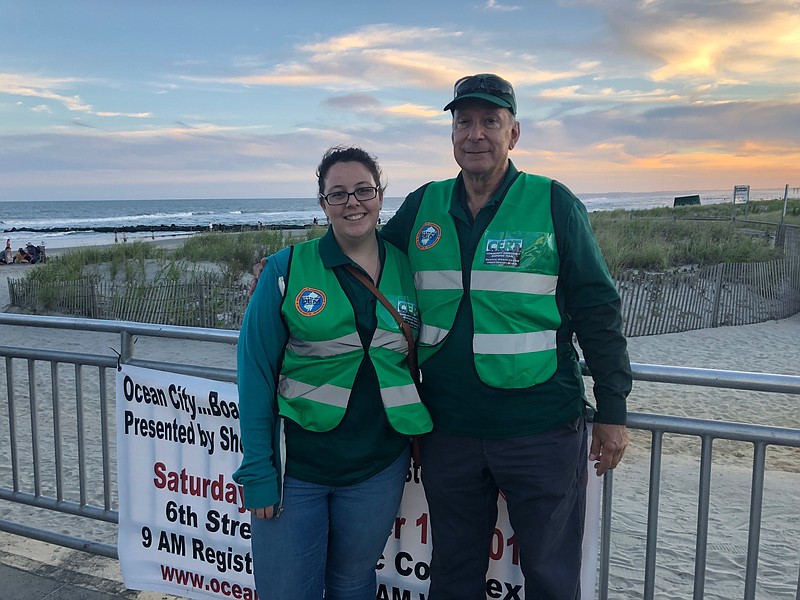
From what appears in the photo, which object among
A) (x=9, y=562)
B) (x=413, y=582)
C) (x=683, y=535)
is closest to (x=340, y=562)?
(x=413, y=582)

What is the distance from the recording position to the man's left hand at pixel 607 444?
240 centimetres

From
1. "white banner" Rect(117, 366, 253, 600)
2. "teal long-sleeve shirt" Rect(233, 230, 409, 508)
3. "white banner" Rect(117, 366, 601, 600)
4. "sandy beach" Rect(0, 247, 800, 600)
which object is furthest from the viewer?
"sandy beach" Rect(0, 247, 800, 600)

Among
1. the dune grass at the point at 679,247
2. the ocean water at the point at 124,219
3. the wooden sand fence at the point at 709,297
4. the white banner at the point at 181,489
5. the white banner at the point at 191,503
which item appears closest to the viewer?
the white banner at the point at 191,503

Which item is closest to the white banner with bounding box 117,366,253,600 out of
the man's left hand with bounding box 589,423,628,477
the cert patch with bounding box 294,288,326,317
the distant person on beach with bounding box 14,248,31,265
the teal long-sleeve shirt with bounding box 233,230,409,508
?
the teal long-sleeve shirt with bounding box 233,230,409,508

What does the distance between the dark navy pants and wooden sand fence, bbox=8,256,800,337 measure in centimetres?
1182

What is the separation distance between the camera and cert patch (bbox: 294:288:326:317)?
2.33 meters

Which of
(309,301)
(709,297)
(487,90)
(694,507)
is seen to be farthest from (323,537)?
(709,297)

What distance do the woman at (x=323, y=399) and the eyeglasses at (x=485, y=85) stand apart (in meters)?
0.48

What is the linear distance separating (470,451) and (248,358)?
2.84 ft

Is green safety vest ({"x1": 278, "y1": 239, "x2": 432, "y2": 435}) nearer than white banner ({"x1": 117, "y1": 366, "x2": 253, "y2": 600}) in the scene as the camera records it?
Yes

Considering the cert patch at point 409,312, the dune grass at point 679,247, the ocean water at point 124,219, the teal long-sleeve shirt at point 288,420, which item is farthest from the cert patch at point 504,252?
the ocean water at point 124,219

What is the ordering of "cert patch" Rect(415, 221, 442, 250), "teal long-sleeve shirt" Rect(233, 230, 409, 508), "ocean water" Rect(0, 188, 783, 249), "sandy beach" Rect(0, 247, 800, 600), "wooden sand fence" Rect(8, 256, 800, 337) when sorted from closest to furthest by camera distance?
"teal long-sleeve shirt" Rect(233, 230, 409, 508), "cert patch" Rect(415, 221, 442, 250), "sandy beach" Rect(0, 247, 800, 600), "wooden sand fence" Rect(8, 256, 800, 337), "ocean water" Rect(0, 188, 783, 249)

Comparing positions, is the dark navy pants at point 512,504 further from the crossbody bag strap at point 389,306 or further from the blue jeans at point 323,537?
the crossbody bag strap at point 389,306

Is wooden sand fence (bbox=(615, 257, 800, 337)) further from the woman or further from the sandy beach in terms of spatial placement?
the woman
